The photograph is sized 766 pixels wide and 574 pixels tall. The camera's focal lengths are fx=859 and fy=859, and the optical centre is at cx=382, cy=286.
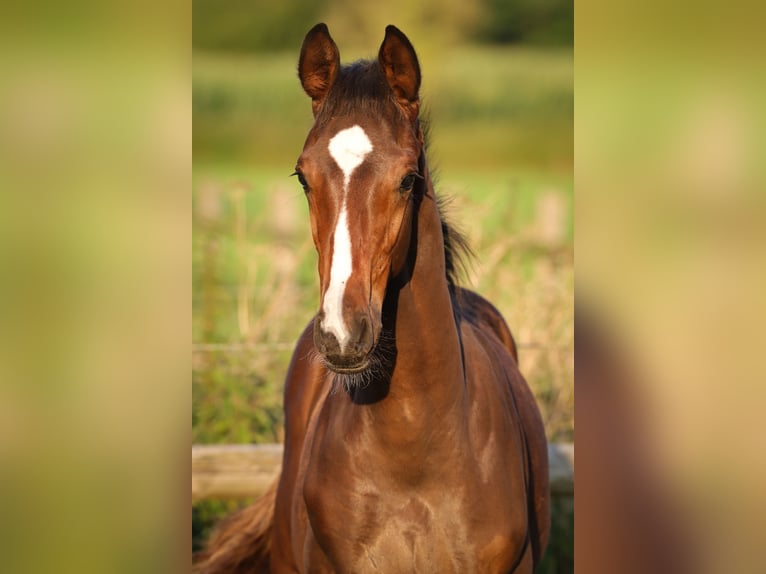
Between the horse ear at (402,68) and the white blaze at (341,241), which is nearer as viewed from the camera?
the white blaze at (341,241)

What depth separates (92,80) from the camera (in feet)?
4.21

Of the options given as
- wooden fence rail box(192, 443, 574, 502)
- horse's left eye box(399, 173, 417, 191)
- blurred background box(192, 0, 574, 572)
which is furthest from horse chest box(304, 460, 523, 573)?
blurred background box(192, 0, 574, 572)

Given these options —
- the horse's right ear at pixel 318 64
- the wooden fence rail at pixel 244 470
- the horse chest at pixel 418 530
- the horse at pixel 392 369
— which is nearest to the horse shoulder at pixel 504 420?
the horse at pixel 392 369

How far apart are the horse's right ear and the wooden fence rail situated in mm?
3068

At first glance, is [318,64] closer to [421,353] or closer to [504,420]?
[421,353]

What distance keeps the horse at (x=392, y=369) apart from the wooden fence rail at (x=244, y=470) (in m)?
2.31

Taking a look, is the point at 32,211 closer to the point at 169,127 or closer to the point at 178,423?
the point at 169,127

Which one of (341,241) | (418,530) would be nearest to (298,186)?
(418,530)

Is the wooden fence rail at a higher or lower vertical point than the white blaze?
lower

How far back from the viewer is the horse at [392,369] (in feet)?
6.09

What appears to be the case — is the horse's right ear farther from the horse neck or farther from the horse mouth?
the horse mouth

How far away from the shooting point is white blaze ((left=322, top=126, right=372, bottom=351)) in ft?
5.73

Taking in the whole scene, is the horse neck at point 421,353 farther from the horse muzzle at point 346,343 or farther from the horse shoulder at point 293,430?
the horse shoulder at point 293,430

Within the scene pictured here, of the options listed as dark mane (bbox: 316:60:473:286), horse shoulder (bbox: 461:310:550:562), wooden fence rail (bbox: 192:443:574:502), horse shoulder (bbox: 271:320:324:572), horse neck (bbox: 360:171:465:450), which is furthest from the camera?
wooden fence rail (bbox: 192:443:574:502)
